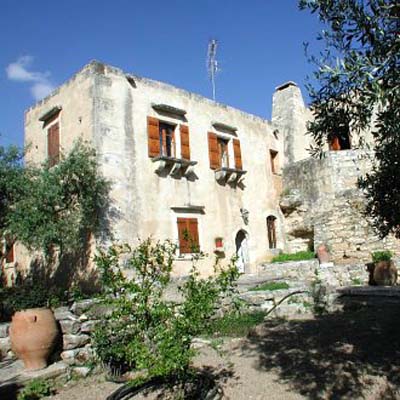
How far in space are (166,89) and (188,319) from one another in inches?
415

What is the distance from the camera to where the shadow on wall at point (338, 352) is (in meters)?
4.82

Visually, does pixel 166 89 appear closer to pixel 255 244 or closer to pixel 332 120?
pixel 255 244

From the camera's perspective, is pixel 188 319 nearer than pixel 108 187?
Yes

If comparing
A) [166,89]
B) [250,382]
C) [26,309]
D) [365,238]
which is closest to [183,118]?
[166,89]

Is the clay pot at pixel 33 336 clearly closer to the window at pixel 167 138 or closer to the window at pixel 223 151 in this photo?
the window at pixel 167 138

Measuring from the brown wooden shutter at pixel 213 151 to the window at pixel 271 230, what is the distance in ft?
11.9

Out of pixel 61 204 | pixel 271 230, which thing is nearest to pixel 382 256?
pixel 271 230

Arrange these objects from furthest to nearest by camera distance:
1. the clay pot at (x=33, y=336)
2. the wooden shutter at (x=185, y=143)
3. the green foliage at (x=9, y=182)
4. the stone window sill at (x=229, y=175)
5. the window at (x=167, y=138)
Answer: the stone window sill at (x=229, y=175) → the wooden shutter at (x=185, y=143) → the window at (x=167, y=138) → the green foliage at (x=9, y=182) → the clay pot at (x=33, y=336)

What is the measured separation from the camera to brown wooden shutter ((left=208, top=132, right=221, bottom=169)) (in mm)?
14383

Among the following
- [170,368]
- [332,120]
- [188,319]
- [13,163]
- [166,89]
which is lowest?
[170,368]

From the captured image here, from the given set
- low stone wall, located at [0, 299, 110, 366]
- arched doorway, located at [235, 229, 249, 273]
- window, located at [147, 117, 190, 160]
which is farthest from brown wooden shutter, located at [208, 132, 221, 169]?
low stone wall, located at [0, 299, 110, 366]

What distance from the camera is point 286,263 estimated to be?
1388 cm

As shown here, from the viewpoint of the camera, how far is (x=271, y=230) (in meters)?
16.5

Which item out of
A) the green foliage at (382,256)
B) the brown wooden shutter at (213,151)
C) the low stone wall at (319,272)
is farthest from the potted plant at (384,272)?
the brown wooden shutter at (213,151)
